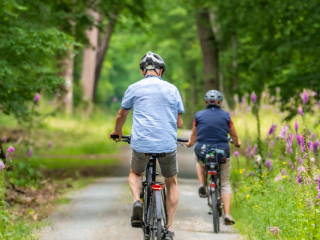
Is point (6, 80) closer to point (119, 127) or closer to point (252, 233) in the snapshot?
point (119, 127)

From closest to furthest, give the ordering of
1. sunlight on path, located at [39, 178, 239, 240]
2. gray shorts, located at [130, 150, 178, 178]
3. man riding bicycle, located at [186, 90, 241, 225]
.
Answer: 1. gray shorts, located at [130, 150, 178, 178]
2. sunlight on path, located at [39, 178, 239, 240]
3. man riding bicycle, located at [186, 90, 241, 225]

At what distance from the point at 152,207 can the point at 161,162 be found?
0.48 m

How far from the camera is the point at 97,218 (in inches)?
323

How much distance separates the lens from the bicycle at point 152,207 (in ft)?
17.2

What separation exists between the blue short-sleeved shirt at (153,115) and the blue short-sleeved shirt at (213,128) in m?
2.19

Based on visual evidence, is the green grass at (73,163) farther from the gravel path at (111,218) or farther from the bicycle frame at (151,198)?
the bicycle frame at (151,198)

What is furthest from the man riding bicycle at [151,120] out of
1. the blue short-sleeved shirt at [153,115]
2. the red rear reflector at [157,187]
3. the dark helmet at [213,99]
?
the dark helmet at [213,99]

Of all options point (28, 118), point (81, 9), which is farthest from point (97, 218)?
point (81, 9)

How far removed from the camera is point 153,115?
540cm

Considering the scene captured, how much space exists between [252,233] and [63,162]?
10.7m

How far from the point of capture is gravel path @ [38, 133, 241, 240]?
7.10 meters

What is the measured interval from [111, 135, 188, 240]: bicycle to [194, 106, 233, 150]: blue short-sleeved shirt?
2.00 m

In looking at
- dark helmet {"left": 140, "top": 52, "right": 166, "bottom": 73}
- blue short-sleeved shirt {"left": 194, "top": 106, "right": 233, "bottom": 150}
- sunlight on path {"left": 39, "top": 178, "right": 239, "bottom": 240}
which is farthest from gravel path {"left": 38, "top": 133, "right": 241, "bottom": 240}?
dark helmet {"left": 140, "top": 52, "right": 166, "bottom": 73}

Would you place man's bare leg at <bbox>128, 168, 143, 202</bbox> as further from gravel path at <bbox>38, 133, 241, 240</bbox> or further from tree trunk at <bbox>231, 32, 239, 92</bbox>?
tree trunk at <bbox>231, 32, 239, 92</bbox>
